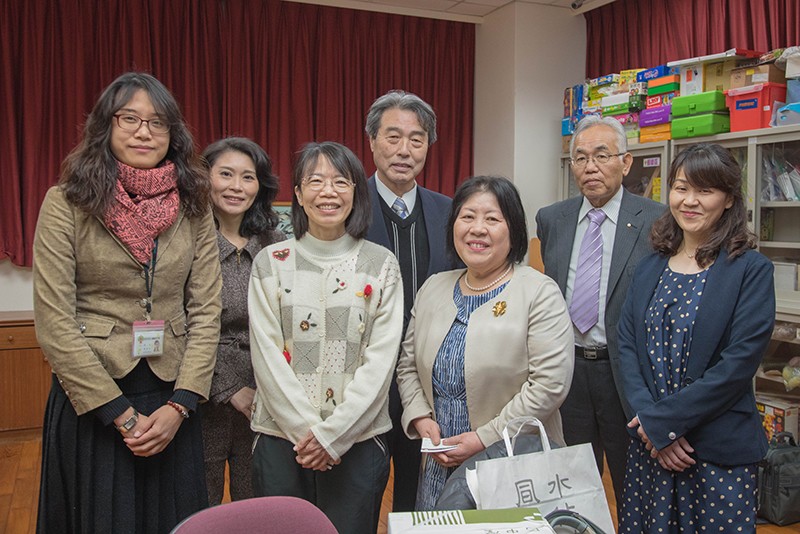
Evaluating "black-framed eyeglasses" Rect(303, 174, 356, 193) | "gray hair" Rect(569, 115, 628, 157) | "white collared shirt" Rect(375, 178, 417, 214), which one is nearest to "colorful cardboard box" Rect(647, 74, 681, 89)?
"gray hair" Rect(569, 115, 628, 157)

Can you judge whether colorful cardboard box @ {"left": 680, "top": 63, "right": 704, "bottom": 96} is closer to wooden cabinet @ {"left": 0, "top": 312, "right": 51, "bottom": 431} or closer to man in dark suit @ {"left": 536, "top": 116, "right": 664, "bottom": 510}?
man in dark suit @ {"left": 536, "top": 116, "right": 664, "bottom": 510}

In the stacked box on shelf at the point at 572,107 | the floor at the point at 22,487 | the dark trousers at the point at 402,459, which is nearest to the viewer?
the dark trousers at the point at 402,459

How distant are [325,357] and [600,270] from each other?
1.05 m

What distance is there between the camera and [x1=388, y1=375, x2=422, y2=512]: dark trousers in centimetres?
214

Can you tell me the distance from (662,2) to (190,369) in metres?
4.29

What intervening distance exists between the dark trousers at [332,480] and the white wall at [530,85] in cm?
364

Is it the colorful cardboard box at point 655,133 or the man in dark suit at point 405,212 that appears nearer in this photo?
the man in dark suit at point 405,212

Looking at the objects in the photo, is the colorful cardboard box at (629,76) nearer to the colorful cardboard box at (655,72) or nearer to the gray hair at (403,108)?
the colorful cardboard box at (655,72)

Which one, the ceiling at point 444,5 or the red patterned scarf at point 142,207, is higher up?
the ceiling at point 444,5

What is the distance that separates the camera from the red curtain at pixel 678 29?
392 cm

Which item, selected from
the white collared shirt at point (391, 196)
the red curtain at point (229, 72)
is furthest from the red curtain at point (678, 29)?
the white collared shirt at point (391, 196)

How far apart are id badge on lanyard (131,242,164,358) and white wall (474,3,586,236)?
148 inches

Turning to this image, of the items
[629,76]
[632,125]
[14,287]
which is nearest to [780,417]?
[632,125]

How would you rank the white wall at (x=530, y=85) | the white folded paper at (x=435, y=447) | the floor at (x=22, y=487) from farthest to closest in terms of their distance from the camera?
the white wall at (x=530, y=85) → the floor at (x=22, y=487) → the white folded paper at (x=435, y=447)
